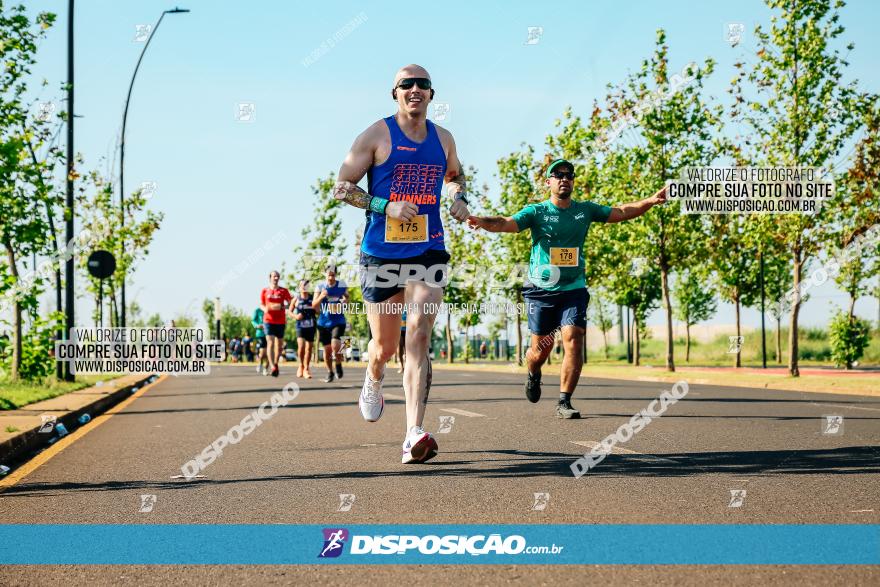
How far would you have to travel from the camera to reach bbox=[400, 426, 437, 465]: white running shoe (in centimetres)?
663

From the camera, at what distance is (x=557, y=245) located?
1041 centimetres

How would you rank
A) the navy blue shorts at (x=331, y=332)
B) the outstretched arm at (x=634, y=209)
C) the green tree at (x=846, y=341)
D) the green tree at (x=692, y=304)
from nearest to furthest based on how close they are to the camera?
the outstretched arm at (x=634, y=209), the navy blue shorts at (x=331, y=332), the green tree at (x=846, y=341), the green tree at (x=692, y=304)

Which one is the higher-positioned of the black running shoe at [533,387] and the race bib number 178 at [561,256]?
the race bib number 178 at [561,256]

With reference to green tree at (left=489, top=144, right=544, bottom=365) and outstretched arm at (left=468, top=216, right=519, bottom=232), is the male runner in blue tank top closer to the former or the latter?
outstretched arm at (left=468, top=216, right=519, bottom=232)

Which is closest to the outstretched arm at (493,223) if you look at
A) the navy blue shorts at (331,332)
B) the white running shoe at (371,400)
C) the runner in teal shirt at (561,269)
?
the runner in teal shirt at (561,269)

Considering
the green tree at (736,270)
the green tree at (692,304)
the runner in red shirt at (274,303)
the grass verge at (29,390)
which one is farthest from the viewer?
the green tree at (692,304)

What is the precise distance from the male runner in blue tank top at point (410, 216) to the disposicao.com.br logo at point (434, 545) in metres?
2.13

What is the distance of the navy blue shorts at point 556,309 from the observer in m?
10.3

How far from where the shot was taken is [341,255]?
170ft

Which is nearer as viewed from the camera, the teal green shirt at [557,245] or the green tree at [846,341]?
the teal green shirt at [557,245]

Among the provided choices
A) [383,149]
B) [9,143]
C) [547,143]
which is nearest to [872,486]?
[383,149]

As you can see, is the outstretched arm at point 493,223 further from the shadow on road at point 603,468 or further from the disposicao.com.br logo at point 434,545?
the disposicao.com.br logo at point 434,545

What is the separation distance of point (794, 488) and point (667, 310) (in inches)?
885

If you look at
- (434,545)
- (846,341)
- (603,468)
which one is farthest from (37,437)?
(846,341)
